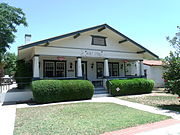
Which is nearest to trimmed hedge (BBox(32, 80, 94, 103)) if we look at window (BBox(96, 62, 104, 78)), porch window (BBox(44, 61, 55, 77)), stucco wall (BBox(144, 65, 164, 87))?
porch window (BBox(44, 61, 55, 77))

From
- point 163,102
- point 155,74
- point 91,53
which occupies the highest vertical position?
point 91,53

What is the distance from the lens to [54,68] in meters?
15.3

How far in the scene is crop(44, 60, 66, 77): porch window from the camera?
14992mm

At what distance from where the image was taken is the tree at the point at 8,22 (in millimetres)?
21266

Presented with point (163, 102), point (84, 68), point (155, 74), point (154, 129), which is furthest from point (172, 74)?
point (155, 74)

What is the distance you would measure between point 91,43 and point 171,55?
7.09 m

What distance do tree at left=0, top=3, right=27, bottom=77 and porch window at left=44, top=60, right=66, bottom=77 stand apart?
34.9ft

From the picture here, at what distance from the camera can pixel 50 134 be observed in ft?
15.6

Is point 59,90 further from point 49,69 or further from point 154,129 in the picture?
point 154,129

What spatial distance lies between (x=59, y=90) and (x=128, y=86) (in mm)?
6360

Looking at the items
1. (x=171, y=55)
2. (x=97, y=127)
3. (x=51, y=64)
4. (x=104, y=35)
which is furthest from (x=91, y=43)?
(x=97, y=127)

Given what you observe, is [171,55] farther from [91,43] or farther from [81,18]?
[81,18]

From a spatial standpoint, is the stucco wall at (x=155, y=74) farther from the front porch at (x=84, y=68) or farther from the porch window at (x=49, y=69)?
the porch window at (x=49, y=69)

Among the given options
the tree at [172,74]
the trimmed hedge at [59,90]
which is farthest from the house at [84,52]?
the tree at [172,74]
